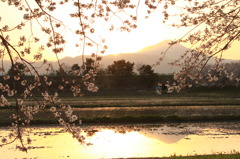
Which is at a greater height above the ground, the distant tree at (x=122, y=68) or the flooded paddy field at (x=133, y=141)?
the distant tree at (x=122, y=68)

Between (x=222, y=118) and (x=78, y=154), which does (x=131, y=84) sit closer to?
(x=222, y=118)

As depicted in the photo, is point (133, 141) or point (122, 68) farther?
point (122, 68)

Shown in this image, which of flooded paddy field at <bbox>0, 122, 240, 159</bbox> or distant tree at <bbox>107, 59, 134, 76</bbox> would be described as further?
distant tree at <bbox>107, 59, 134, 76</bbox>

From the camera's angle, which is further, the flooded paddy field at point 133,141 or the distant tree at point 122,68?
the distant tree at point 122,68

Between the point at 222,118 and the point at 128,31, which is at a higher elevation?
the point at 128,31

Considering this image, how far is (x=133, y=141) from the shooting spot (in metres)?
15.2

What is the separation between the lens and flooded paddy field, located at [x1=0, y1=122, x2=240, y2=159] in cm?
1262

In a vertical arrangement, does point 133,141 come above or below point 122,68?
below

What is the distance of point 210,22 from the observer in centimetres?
838

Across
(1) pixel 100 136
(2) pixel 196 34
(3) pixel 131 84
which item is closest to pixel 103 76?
(3) pixel 131 84

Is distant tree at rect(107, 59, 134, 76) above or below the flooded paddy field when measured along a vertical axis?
above

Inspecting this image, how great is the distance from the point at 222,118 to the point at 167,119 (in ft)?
11.6

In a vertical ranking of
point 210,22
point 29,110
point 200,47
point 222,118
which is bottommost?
point 222,118

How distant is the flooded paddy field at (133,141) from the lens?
41.4 ft
